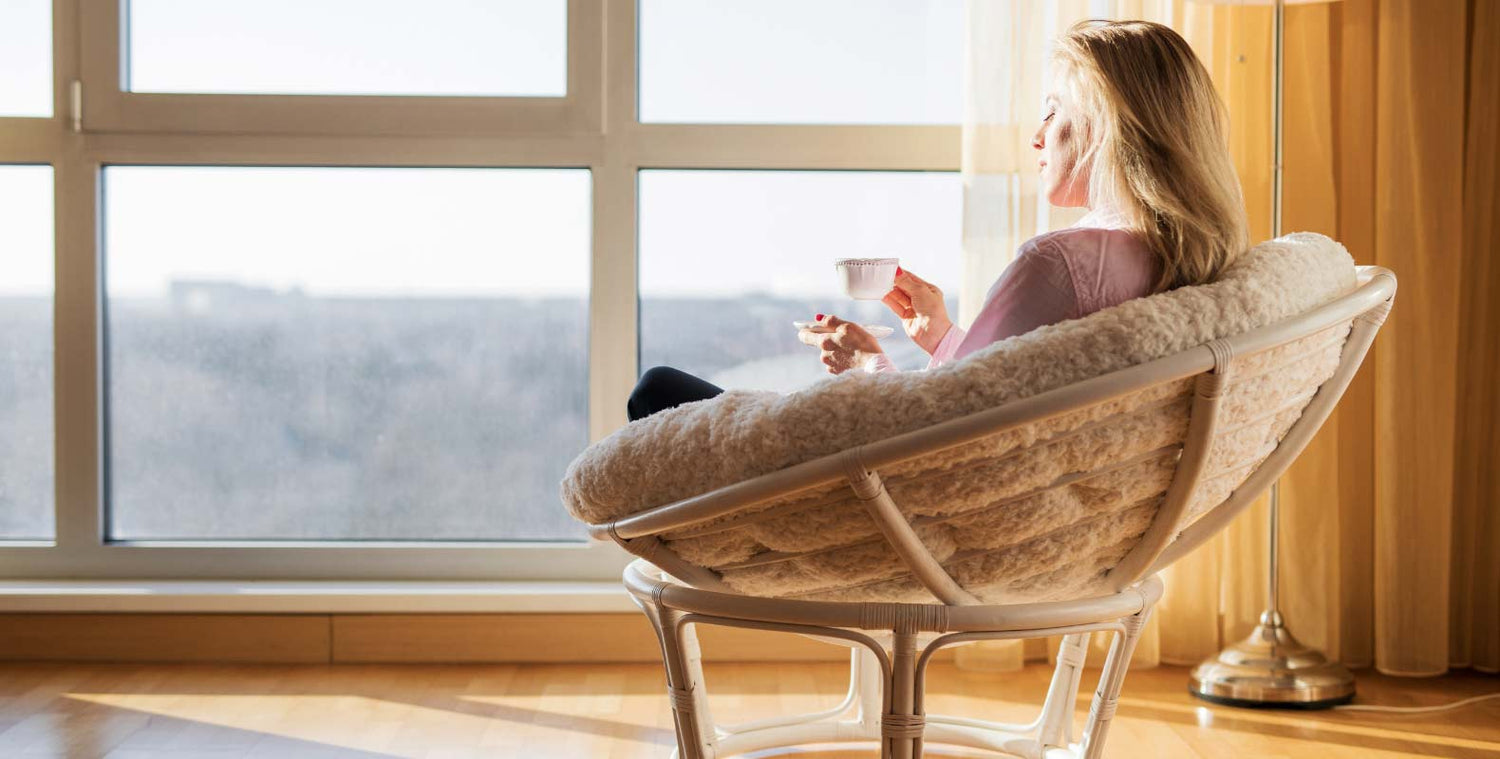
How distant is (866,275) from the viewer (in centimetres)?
137

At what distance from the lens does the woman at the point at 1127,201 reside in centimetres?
108

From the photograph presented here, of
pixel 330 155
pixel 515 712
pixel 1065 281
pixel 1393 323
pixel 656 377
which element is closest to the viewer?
pixel 1065 281

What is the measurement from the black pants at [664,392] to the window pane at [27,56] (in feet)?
6.32

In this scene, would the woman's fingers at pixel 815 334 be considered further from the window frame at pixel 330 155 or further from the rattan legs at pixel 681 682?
the window frame at pixel 330 155

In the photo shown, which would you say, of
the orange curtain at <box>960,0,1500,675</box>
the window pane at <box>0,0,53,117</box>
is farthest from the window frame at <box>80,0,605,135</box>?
the orange curtain at <box>960,0,1500,675</box>

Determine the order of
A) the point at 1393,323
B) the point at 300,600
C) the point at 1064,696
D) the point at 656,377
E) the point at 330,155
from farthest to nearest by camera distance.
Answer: the point at 330,155
the point at 300,600
the point at 1393,323
the point at 1064,696
the point at 656,377

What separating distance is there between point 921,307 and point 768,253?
1059 mm

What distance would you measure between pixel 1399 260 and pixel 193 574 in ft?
7.77

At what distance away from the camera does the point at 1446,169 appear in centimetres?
223

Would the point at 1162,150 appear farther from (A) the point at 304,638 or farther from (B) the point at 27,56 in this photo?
(B) the point at 27,56

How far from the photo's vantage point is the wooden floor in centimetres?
186

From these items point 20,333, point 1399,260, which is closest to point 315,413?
point 20,333

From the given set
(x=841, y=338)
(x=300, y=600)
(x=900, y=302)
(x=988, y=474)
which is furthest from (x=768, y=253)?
(x=988, y=474)

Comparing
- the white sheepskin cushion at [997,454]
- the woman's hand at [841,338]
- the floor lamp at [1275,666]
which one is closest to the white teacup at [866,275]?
the woman's hand at [841,338]
